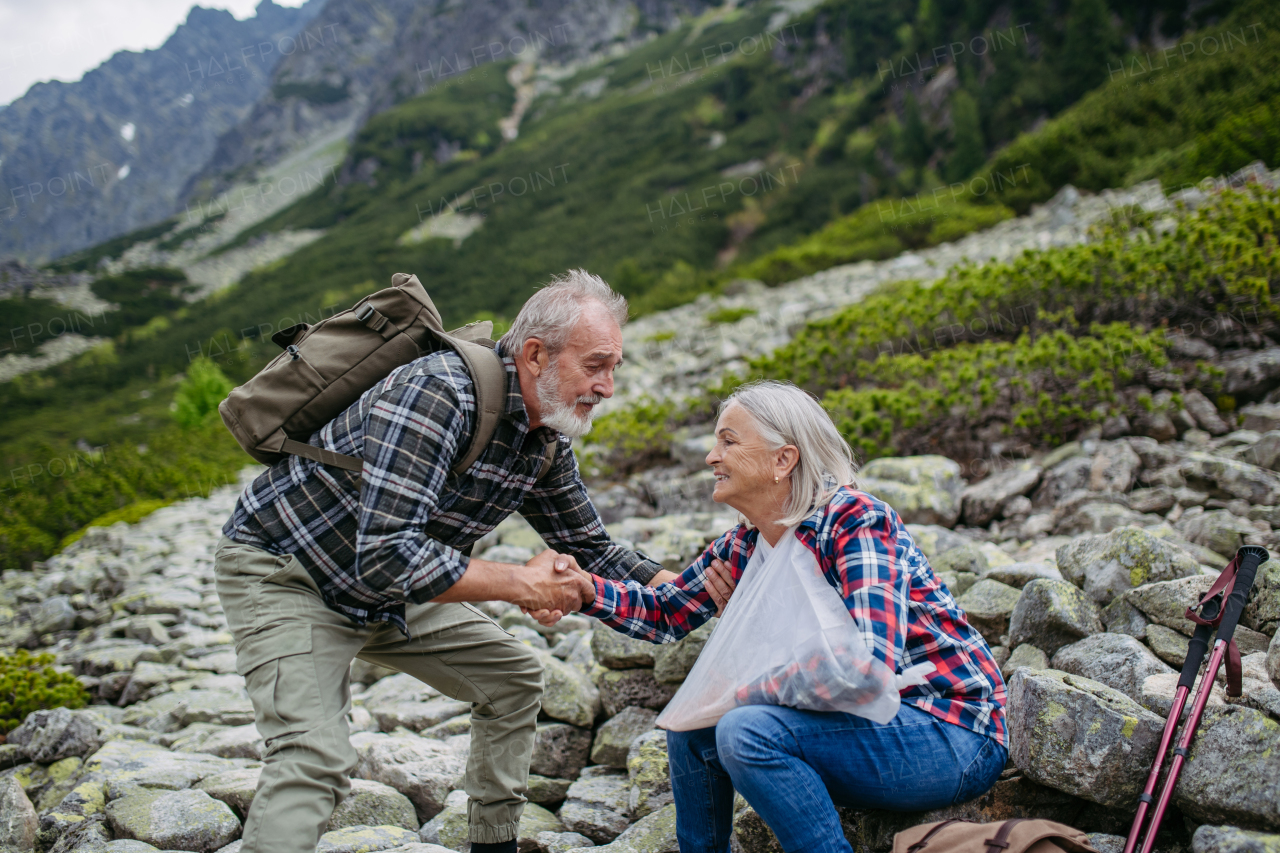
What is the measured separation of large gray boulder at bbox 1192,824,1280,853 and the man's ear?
2.00 m

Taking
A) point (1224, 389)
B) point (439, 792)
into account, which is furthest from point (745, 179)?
point (439, 792)

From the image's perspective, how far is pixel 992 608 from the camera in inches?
122

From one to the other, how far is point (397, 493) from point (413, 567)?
0.20 meters

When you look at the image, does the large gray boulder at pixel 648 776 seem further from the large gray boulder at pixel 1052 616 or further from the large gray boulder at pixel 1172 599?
the large gray boulder at pixel 1172 599

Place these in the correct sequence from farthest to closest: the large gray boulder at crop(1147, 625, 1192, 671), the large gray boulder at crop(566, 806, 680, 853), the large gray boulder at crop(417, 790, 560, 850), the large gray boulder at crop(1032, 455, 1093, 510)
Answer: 1. the large gray boulder at crop(1032, 455, 1093, 510)
2. the large gray boulder at crop(417, 790, 560, 850)
3. the large gray boulder at crop(1147, 625, 1192, 671)
4. the large gray boulder at crop(566, 806, 680, 853)

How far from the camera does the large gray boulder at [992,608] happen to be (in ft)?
10.1

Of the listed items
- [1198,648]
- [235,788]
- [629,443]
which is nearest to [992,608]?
[1198,648]

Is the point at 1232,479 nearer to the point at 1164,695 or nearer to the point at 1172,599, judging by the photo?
the point at 1172,599

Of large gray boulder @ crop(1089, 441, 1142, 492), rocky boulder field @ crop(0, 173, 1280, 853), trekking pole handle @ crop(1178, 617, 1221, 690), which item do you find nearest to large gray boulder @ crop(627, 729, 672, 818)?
rocky boulder field @ crop(0, 173, 1280, 853)

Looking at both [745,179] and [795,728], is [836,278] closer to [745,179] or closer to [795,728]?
[795,728]

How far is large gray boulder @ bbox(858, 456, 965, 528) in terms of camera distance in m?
4.92

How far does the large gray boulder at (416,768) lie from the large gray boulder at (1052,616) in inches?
89.5

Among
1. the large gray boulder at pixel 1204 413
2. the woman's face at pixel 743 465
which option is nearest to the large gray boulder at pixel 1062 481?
the large gray boulder at pixel 1204 413

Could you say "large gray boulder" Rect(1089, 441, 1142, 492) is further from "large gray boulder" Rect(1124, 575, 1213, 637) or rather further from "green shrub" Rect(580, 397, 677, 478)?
"green shrub" Rect(580, 397, 677, 478)
